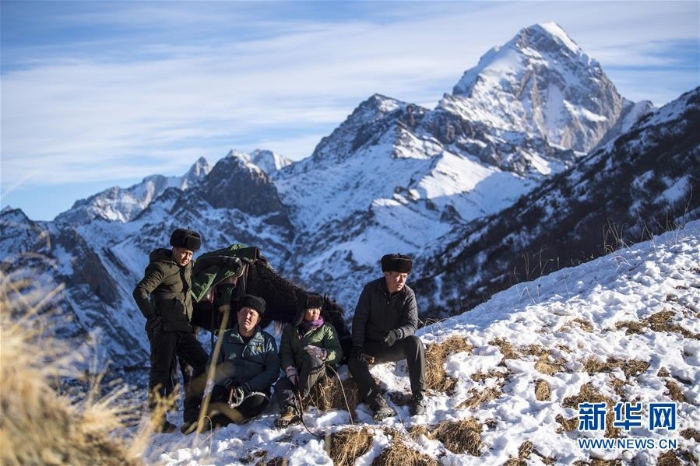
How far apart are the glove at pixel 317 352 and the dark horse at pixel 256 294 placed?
1.00m

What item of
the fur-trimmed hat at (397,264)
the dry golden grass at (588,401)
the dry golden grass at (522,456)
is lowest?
the dry golden grass at (522,456)

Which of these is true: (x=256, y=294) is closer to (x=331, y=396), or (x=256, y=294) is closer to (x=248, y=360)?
(x=248, y=360)

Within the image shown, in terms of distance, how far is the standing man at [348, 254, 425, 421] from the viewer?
8.91m

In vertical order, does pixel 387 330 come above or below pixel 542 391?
above

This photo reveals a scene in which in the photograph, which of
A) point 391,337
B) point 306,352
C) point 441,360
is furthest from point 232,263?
Result: point 441,360

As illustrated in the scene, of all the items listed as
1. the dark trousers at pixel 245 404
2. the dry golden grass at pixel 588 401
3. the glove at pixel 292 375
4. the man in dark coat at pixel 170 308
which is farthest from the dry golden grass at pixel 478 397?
the man in dark coat at pixel 170 308

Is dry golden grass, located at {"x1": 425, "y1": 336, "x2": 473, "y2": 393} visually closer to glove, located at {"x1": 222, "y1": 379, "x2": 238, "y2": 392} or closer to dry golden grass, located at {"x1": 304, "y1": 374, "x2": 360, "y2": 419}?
dry golden grass, located at {"x1": 304, "y1": 374, "x2": 360, "y2": 419}

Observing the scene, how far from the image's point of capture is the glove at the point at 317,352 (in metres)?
9.12

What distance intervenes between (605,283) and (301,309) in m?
6.77

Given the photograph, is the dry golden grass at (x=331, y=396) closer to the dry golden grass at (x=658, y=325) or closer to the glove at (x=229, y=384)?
the glove at (x=229, y=384)

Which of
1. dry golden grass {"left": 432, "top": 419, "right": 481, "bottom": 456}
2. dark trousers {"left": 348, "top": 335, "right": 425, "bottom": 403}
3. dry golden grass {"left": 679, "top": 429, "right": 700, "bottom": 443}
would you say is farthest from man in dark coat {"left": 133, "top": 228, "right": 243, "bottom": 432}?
dry golden grass {"left": 679, "top": 429, "right": 700, "bottom": 443}

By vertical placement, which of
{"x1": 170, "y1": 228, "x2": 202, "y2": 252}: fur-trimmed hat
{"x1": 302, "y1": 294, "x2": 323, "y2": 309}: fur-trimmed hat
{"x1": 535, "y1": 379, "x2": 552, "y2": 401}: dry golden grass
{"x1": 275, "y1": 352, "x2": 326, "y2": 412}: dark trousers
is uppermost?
{"x1": 170, "y1": 228, "x2": 202, "y2": 252}: fur-trimmed hat

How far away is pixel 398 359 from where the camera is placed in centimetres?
956

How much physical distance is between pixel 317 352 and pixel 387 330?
128 cm
